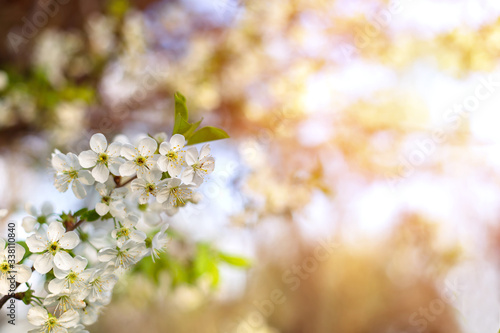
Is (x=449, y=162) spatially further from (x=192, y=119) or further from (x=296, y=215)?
(x=192, y=119)

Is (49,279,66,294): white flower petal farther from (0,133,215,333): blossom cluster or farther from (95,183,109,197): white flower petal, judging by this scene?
(95,183,109,197): white flower petal

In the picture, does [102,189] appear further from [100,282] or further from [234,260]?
[234,260]

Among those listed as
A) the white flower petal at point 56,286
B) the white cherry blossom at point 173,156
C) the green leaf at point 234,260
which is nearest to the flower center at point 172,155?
the white cherry blossom at point 173,156

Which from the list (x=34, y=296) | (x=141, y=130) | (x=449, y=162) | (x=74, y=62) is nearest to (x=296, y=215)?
(x=34, y=296)

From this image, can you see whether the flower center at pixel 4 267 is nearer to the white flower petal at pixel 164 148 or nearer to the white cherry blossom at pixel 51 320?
the white cherry blossom at pixel 51 320

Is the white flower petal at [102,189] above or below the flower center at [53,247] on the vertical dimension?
above

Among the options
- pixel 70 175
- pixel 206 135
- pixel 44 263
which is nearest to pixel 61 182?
pixel 70 175
